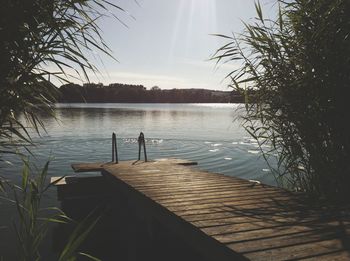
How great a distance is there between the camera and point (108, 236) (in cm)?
988

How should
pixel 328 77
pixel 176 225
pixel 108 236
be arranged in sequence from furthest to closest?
pixel 108 236
pixel 328 77
pixel 176 225

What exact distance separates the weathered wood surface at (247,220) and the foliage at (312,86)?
0.76 metres

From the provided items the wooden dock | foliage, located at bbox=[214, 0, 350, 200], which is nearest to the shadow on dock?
the wooden dock

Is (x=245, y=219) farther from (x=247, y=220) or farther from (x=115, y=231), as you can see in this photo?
(x=115, y=231)

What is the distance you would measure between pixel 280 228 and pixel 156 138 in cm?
3161

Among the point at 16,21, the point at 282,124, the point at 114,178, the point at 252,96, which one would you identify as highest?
the point at 16,21

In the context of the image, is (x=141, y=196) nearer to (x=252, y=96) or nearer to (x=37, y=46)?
(x=252, y=96)

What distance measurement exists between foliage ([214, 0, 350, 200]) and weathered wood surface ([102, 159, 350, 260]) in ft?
2.49

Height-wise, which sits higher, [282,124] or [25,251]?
[282,124]

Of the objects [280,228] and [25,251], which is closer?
[25,251]

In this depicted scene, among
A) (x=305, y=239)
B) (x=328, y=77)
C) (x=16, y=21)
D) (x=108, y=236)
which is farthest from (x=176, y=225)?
(x=108, y=236)

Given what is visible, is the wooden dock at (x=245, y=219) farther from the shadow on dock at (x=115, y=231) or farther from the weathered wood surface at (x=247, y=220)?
the shadow on dock at (x=115, y=231)

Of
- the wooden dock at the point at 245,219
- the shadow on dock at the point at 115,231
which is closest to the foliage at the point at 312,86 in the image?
the wooden dock at the point at 245,219

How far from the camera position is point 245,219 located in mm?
4473
